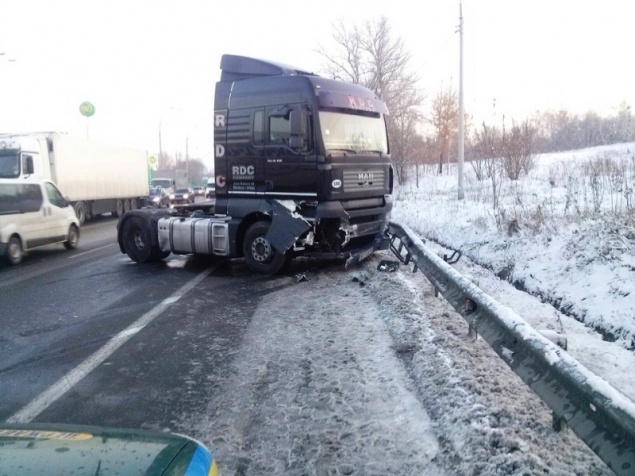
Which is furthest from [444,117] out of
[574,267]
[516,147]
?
[574,267]

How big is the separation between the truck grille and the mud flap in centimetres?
104

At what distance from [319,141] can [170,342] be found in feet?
15.1

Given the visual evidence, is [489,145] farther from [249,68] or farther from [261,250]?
[261,250]

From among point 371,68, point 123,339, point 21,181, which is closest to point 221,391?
point 123,339

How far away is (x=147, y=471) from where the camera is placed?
1.99m

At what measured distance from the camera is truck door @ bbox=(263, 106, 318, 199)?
358 inches

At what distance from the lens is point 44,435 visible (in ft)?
7.63

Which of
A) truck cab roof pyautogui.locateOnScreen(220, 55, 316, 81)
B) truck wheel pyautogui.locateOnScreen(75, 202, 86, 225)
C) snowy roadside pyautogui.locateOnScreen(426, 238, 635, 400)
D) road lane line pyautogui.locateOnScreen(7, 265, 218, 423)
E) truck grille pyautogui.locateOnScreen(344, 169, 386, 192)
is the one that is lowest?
road lane line pyautogui.locateOnScreen(7, 265, 218, 423)

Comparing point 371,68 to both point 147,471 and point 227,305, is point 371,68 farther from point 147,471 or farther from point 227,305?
point 147,471

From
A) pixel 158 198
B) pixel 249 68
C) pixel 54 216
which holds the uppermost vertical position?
pixel 249 68

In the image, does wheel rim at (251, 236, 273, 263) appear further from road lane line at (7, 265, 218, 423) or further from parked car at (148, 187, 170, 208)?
parked car at (148, 187, 170, 208)

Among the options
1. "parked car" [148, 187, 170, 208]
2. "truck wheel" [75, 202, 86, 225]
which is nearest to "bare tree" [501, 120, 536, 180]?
"truck wheel" [75, 202, 86, 225]

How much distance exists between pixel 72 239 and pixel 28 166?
17.4 ft

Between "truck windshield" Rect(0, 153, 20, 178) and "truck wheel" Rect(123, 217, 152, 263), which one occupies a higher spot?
"truck windshield" Rect(0, 153, 20, 178)
